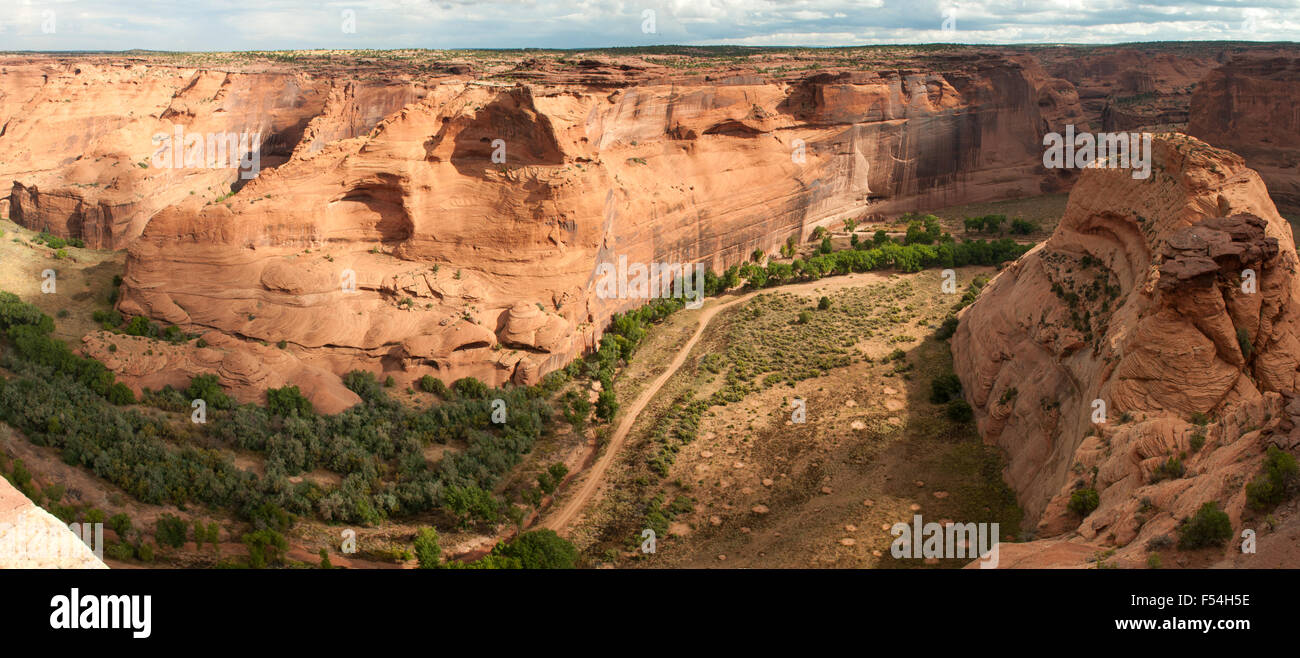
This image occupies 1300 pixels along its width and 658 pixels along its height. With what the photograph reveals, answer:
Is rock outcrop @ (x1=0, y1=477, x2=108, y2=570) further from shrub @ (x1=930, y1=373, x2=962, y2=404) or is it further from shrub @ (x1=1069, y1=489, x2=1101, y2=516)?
shrub @ (x1=930, y1=373, x2=962, y2=404)

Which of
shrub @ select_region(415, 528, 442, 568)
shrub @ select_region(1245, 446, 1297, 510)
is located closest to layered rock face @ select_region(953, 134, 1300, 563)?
shrub @ select_region(1245, 446, 1297, 510)

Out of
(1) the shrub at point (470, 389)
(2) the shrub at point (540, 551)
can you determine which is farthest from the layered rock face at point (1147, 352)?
(1) the shrub at point (470, 389)

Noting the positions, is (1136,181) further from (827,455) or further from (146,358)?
(146,358)

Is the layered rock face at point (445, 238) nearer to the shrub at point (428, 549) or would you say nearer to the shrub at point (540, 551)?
the shrub at point (428, 549)

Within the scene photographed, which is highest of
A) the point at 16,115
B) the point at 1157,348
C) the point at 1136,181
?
the point at 16,115

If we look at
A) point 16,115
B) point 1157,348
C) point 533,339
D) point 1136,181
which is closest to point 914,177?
point 1136,181

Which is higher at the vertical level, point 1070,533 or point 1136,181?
point 1136,181
